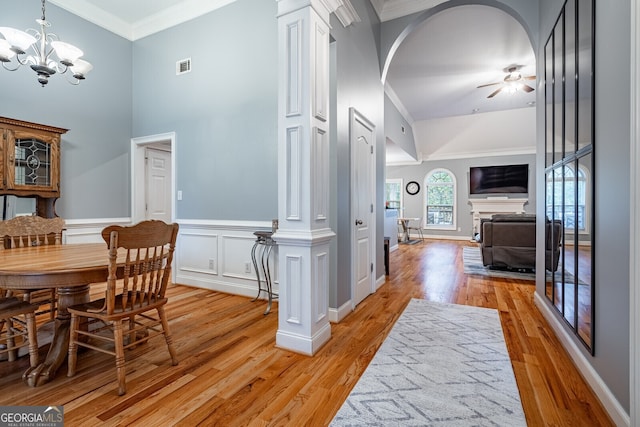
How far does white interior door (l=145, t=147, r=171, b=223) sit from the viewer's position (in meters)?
4.71

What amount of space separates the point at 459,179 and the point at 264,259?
8.38 metres

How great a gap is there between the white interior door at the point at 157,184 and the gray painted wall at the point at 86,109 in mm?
299

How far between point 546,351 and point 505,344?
25 centimetres

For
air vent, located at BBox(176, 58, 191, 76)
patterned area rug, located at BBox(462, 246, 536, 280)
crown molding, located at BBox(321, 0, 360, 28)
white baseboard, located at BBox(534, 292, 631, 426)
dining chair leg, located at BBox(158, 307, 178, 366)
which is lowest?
patterned area rug, located at BBox(462, 246, 536, 280)

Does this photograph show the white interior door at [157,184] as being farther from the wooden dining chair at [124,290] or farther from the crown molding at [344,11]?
the crown molding at [344,11]

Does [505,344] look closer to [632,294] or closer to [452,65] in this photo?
→ [632,294]

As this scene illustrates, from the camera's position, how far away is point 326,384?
180 centimetres

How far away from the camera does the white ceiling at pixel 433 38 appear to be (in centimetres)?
384

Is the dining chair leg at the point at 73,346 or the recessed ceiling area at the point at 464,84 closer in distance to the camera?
the dining chair leg at the point at 73,346

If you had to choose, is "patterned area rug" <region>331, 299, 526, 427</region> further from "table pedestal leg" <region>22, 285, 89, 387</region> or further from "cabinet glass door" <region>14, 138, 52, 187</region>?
"cabinet glass door" <region>14, 138, 52, 187</region>

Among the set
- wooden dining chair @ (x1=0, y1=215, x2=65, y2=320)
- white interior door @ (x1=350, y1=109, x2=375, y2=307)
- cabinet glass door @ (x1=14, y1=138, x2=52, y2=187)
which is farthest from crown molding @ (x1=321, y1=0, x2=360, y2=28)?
cabinet glass door @ (x1=14, y1=138, x2=52, y2=187)

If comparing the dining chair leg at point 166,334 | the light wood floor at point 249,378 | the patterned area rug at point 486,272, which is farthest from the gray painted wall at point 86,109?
the patterned area rug at point 486,272

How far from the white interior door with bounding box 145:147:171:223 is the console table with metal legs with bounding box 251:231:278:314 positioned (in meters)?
2.33

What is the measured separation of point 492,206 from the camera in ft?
30.4
